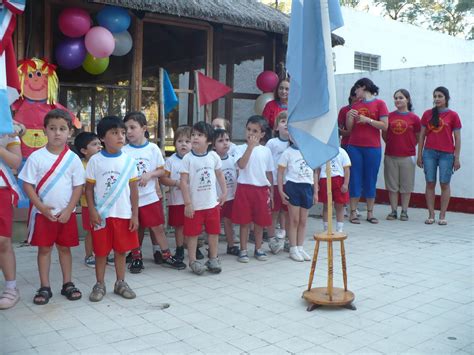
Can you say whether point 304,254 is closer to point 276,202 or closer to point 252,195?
point 276,202

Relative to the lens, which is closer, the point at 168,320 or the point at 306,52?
the point at 168,320

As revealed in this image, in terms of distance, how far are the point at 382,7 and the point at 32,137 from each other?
28745 mm

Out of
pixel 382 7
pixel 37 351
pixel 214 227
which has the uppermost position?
pixel 382 7

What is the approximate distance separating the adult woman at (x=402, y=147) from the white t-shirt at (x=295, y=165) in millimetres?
3232

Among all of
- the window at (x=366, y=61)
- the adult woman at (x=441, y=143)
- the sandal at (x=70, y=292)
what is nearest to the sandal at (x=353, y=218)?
the adult woman at (x=441, y=143)

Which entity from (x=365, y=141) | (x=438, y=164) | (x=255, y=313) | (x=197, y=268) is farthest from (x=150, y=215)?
(x=438, y=164)

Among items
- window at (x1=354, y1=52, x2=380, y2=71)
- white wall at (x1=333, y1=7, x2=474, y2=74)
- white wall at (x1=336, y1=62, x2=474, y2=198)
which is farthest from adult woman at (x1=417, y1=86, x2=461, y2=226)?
window at (x1=354, y1=52, x2=380, y2=71)

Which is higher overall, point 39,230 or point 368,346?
point 39,230

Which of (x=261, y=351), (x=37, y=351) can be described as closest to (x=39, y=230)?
(x=37, y=351)

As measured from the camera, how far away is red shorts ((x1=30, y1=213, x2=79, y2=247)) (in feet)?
12.5

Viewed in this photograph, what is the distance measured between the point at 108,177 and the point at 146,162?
861 mm

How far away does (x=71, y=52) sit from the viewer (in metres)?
6.04

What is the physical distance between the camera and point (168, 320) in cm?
349

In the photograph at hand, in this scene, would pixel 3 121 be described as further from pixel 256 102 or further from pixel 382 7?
pixel 382 7
